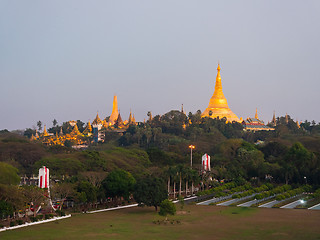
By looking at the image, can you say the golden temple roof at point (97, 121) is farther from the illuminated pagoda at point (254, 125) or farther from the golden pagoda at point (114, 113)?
the illuminated pagoda at point (254, 125)

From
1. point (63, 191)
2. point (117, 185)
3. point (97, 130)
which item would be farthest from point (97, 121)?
point (63, 191)

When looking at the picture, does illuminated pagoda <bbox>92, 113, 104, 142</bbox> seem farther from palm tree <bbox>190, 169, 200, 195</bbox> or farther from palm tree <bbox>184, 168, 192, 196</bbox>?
palm tree <bbox>184, 168, 192, 196</bbox>

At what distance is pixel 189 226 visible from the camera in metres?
43.4

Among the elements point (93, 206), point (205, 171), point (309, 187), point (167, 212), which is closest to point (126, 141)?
point (205, 171)

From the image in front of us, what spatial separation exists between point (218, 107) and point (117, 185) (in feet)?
328

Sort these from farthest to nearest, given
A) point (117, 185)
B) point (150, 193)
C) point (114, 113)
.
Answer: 1. point (114, 113)
2. point (117, 185)
3. point (150, 193)

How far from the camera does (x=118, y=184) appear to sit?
181 feet

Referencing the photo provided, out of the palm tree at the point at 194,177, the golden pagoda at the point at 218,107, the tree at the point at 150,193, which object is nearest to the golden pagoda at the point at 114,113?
the golden pagoda at the point at 218,107

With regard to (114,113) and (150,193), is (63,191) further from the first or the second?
(114,113)

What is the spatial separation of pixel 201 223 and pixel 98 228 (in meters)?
8.65

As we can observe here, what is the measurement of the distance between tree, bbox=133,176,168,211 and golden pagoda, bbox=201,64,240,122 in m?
98.8

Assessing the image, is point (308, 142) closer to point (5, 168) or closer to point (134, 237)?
point (5, 168)

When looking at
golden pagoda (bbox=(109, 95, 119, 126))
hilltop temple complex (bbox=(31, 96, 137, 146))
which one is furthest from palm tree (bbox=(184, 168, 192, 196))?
golden pagoda (bbox=(109, 95, 119, 126))

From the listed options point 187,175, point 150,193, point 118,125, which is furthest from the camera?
point 118,125
